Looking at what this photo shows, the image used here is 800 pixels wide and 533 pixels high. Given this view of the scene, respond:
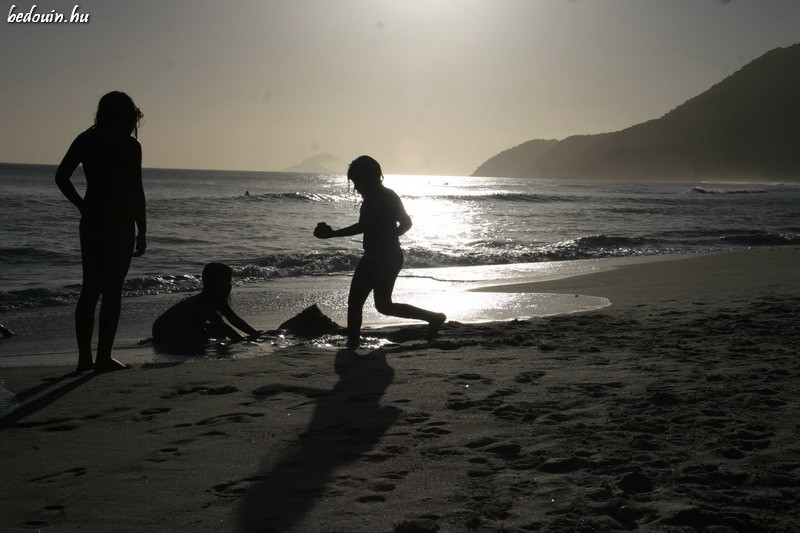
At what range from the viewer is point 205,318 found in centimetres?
618

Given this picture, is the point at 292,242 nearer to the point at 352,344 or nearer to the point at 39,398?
the point at 352,344

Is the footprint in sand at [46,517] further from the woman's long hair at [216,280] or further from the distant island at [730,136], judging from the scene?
the distant island at [730,136]

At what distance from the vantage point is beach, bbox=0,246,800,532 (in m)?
2.43

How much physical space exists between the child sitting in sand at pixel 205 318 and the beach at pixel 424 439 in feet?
2.54

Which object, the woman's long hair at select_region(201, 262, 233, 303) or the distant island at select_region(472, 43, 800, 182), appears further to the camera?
the distant island at select_region(472, 43, 800, 182)

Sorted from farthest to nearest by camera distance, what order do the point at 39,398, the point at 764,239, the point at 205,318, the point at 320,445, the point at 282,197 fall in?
the point at 282,197
the point at 764,239
the point at 205,318
the point at 39,398
the point at 320,445

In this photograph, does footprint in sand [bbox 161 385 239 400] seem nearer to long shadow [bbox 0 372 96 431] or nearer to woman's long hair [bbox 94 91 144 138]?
long shadow [bbox 0 372 96 431]

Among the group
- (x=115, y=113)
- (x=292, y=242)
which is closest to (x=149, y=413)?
(x=115, y=113)

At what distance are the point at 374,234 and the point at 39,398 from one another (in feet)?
9.13

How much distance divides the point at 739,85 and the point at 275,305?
173140 millimetres

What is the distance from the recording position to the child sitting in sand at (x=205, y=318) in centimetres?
603

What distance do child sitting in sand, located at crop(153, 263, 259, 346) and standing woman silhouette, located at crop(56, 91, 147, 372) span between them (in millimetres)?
1192

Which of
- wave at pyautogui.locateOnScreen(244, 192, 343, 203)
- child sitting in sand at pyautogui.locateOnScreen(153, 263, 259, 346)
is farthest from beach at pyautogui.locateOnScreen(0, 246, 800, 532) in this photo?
wave at pyautogui.locateOnScreen(244, 192, 343, 203)

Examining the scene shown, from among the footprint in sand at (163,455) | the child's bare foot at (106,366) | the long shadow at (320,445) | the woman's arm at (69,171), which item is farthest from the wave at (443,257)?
the footprint in sand at (163,455)
